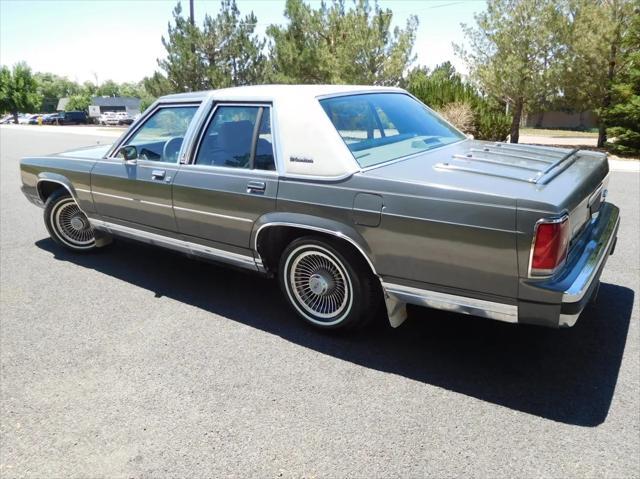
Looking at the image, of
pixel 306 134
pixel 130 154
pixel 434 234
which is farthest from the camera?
pixel 130 154

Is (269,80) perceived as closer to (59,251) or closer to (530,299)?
(59,251)

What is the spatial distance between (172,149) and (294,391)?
7.81ft

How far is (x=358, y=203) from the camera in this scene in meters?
3.08

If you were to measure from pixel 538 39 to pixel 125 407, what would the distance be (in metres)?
18.1

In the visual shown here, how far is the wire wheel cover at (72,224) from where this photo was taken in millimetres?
5387

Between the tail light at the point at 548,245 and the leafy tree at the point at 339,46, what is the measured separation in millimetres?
18256

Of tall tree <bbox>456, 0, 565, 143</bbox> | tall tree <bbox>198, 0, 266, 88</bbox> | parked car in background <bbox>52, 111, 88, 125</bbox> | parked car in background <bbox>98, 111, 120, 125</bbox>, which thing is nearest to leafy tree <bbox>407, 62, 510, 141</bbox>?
tall tree <bbox>456, 0, 565, 143</bbox>

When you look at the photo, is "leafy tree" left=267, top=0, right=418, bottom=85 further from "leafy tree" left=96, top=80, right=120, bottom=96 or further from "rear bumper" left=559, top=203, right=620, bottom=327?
"leafy tree" left=96, top=80, right=120, bottom=96

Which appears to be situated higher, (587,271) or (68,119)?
(68,119)

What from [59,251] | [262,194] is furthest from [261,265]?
[59,251]

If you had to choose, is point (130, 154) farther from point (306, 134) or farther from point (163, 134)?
point (306, 134)

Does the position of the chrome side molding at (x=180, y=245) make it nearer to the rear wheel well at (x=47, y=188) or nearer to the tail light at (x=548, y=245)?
the rear wheel well at (x=47, y=188)

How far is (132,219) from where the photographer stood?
15.0 feet

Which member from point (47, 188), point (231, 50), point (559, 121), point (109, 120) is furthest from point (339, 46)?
point (109, 120)
